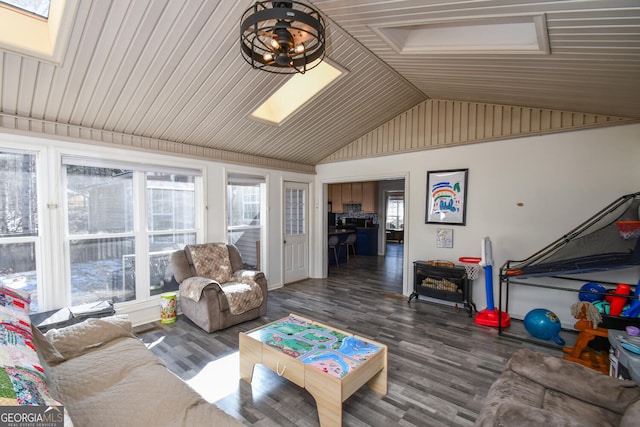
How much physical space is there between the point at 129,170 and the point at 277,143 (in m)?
2.10

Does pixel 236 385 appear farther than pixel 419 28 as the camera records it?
No

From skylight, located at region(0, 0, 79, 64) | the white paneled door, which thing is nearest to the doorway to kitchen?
the white paneled door

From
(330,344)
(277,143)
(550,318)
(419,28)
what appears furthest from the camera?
(277,143)

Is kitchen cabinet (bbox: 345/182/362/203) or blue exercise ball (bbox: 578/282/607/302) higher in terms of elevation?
kitchen cabinet (bbox: 345/182/362/203)

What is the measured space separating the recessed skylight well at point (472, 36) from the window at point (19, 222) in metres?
3.71

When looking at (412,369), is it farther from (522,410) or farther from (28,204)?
(28,204)

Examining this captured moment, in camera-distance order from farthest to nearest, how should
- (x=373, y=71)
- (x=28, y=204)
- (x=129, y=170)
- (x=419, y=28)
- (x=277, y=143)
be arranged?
(x=277, y=143) < (x=129, y=170) < (x=373, y=71) < (x=28, y=204) < (x=419, y=28)

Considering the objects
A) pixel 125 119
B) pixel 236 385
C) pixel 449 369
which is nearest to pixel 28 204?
pixel 125 119

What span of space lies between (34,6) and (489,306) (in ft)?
18.0

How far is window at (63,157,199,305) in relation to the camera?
3277 millimetres

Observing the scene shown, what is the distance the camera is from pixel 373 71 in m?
3.37

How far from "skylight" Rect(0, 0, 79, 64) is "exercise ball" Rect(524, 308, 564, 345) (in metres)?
5.03

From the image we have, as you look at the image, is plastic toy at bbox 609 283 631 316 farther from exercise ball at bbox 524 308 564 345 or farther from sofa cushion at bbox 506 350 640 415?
sofa cushion at bbox 506 350 640 415

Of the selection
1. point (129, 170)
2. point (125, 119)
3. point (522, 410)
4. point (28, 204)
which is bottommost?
point (522, 410)
